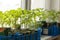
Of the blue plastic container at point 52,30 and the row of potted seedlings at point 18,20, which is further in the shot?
the blue plastic container at point 52,30

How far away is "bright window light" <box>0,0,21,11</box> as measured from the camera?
227 cm

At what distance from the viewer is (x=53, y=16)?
2.74m

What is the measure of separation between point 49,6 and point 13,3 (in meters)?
0.88

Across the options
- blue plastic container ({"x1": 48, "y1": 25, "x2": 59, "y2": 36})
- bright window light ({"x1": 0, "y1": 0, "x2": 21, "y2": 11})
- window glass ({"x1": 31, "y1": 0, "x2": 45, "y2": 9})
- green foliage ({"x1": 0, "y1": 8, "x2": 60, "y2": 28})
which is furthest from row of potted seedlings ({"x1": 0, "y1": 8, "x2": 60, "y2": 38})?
window glass ({"x1": 31, "y1": 0, "x2": 45, "y2": 9})

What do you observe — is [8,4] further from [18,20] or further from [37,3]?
Answer: [37,3]

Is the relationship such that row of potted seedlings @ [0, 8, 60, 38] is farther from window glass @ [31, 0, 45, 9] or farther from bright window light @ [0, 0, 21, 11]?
window glass @ [31, 0, 45, 9]

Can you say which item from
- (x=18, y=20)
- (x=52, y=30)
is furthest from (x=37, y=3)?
(x=18, y=20)

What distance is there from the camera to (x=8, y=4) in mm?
2350

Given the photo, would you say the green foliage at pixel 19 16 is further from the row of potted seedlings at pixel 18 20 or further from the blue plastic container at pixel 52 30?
the blue plastic container at pixel 52 30

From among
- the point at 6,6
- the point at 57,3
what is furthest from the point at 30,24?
the point at 57,3

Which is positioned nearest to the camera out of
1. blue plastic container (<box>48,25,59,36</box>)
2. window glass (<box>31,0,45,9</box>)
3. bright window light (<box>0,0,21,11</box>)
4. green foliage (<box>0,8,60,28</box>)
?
green foliage (<box>0,8,60,28</box>)

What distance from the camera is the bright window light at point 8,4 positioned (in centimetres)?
227

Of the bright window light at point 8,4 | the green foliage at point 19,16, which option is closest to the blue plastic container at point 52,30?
the green foliage at point 19,16

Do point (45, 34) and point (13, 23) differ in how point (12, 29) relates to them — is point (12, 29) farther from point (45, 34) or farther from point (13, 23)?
point (45, 34)
